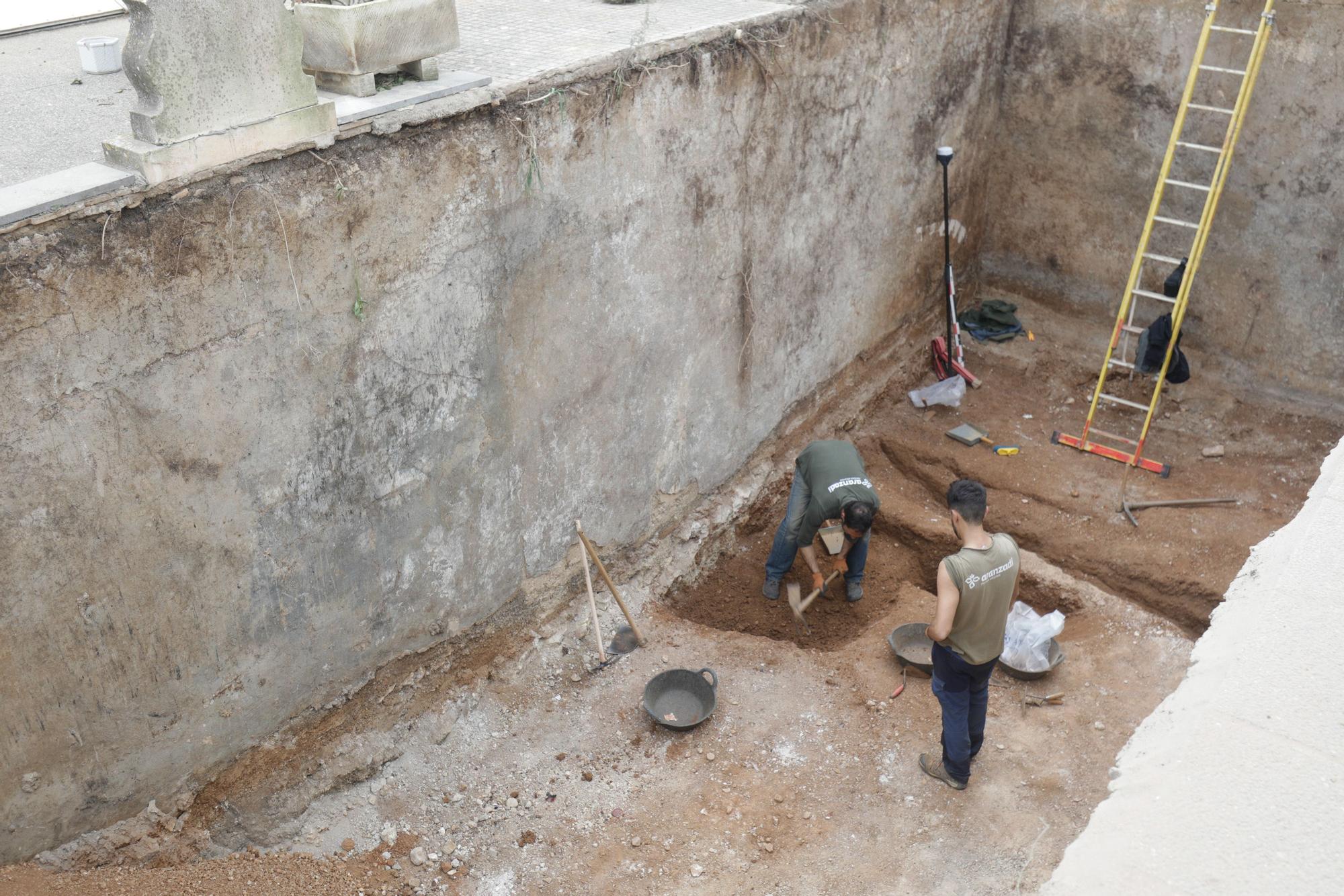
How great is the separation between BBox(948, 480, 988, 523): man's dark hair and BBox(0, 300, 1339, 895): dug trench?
1.45 meters

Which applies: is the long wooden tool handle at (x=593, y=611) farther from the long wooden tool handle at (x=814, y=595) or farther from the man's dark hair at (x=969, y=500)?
the man's dark hair at (x=969, y=500)

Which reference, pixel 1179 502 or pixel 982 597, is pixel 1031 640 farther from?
pixel 1179 502

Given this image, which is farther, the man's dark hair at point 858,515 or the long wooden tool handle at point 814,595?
the long wooden tool handle at point 814,595

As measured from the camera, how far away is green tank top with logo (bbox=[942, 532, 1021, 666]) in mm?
4996

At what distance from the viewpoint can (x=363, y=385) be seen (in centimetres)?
487

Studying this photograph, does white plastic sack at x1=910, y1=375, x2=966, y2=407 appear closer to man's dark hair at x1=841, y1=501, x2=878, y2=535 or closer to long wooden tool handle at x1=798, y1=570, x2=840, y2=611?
long wooden tool handle at x1=798, y1=570, x2=840, y2=611

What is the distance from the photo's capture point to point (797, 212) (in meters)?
7.29

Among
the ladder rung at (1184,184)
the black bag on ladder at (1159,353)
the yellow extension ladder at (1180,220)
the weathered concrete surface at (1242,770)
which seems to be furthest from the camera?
the black bag on ladder at (1159,353)

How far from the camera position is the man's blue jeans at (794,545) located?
22.6ft

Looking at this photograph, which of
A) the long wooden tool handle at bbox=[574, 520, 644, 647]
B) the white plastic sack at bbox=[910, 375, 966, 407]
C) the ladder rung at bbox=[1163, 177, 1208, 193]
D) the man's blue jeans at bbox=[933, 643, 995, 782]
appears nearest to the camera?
the man's blue jeans at bbox=[933, 643, 995, 782]

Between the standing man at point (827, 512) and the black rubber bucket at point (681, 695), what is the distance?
45.3 inches

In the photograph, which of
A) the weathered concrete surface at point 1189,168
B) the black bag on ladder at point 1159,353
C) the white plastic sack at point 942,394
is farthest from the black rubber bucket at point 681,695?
the weathered concrete surface at point 1189,168

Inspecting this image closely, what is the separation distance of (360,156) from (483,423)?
4.86 ft

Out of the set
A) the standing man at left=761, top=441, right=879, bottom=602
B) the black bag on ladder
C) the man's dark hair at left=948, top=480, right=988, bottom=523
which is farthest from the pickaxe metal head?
the black bag on ladder
